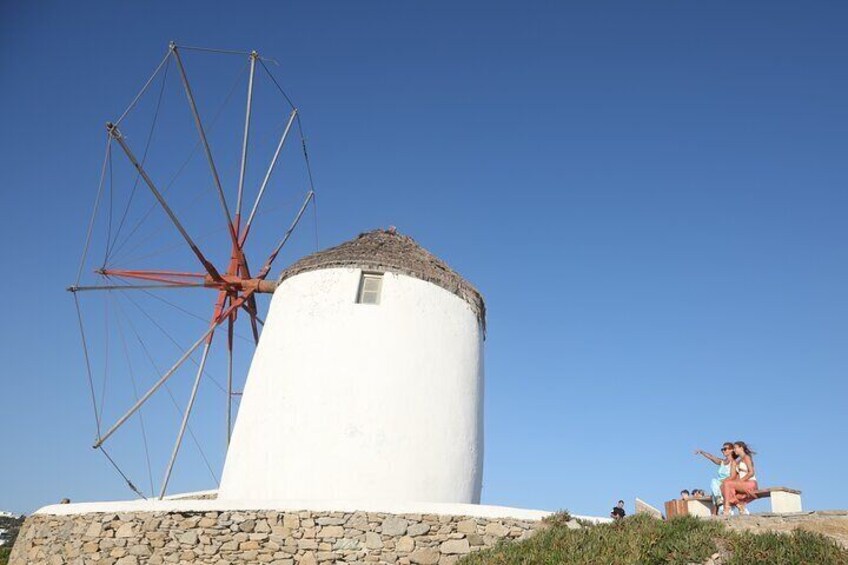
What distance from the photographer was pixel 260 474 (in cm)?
995

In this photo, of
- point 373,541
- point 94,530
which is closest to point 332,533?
point 373,541

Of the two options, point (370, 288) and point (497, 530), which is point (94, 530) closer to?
point (370, 288)

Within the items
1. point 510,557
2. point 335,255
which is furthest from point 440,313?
point 510,557

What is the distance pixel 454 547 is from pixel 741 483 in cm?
373

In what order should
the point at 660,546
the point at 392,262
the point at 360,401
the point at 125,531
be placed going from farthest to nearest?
the point at 392,262, the point at 360,401, the point at 125,531, the point at 660,546

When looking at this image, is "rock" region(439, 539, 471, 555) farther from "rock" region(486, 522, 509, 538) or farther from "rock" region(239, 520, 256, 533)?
"rock" region(239, 520, 256, 533)

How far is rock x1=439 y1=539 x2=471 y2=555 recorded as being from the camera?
8.16 m

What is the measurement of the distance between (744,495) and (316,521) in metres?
5.52

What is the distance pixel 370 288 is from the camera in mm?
11211

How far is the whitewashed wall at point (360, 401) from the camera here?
9703 millimetres

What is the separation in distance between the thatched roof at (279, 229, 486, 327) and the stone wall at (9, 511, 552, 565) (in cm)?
443

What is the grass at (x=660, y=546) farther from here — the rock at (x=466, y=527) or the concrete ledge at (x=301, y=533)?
the concrete ledge at (x=301, y=533)

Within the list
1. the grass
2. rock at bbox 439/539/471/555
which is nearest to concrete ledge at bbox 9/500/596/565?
rock at bbox 439/539/471/555

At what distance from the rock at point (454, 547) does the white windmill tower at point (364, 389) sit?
1.53 m
